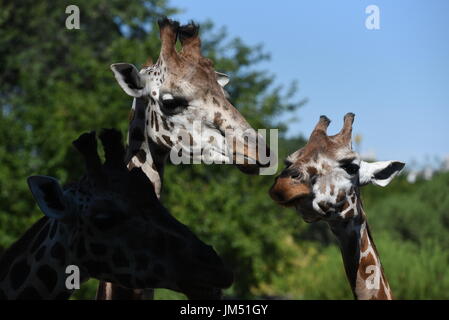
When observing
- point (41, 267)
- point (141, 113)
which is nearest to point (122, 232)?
point (41, 267)

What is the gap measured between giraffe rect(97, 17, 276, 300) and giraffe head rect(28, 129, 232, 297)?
2.70 ft

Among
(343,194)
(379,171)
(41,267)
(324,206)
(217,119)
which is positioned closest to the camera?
(41,267)

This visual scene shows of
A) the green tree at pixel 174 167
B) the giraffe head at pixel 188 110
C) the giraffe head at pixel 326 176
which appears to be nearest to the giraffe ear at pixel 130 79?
the giraffe head at pixel 188 110

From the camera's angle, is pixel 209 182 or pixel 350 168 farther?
pixel 209 182

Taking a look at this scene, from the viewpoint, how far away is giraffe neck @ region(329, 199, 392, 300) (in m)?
5.23

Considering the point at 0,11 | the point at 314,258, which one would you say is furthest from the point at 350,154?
the point at 0,11

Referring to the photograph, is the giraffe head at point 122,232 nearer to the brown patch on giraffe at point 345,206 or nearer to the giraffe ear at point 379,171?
the brown patch on giraffe at point 345,206

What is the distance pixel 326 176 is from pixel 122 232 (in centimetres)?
184

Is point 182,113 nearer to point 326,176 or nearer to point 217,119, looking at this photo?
point 217,119

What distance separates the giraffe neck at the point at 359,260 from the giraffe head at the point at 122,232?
5.63ft

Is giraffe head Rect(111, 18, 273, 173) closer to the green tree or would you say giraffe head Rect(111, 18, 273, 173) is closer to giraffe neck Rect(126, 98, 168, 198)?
giraffe neck Rect(126, 98, 168, 198)

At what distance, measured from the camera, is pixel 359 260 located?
17.4 feet
